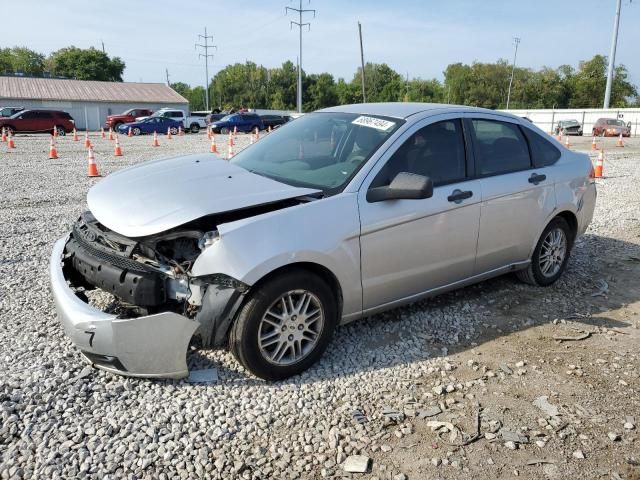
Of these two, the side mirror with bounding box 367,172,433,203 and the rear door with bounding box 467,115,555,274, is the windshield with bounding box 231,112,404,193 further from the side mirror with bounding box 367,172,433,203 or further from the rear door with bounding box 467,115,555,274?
the rear door with bounding box 467,115,555,274

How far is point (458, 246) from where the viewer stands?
4285mm

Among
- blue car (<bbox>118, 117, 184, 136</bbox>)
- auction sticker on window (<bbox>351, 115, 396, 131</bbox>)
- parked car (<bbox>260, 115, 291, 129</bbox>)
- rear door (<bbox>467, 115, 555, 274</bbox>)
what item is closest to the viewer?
auction sticker on window (<bbox>351, 115, 396, 131</bbox>)

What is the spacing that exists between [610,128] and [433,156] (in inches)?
1567

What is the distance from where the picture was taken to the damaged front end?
10.2 ft

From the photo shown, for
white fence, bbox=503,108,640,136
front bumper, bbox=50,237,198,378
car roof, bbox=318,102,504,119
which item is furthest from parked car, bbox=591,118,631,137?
front bumper, bbox=50,237,198,378

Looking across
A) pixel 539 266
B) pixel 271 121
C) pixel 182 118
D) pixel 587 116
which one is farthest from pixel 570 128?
pixel 539 266

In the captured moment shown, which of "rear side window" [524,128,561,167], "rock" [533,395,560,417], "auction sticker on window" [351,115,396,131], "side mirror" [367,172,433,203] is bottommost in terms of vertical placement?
"rock" [533,395,560,417]

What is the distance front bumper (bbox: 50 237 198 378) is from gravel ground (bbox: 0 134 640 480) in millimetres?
201

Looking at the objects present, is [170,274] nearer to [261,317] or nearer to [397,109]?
[261,317]

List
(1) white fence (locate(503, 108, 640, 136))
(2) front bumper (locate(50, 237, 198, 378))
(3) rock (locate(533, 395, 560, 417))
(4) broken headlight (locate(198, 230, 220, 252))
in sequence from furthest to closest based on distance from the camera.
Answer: (1) white fence (locate(503, 108, 640, 136)), (3) rock (locate(533, 395, 560, 417)), (4) broken headlight (locate(198, 230, 220, 252)), (2) front bumper (locate(50, 237, 198, 378))

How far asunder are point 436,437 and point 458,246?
1.70 m

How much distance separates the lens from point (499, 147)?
472cm

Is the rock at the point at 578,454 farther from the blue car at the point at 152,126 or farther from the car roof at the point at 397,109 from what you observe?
the blue car at the point at 152,126

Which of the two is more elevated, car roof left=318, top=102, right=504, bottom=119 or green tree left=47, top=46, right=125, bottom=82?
green tree left=47, top=46, right=125, bottom=82
